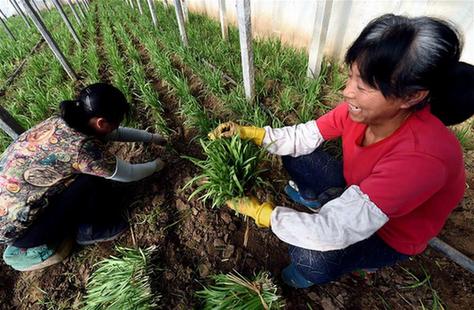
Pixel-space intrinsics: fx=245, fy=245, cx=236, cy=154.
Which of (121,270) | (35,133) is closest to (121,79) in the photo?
(35,133)

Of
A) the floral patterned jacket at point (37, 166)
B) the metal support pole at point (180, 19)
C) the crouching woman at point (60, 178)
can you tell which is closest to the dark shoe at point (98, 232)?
the crouching woman at point (60, 178)

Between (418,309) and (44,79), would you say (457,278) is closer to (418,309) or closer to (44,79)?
(418,309)

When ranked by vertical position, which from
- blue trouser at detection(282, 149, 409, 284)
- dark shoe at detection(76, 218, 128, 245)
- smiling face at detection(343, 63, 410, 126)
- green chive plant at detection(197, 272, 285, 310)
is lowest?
dark shoe at detection(76, 218, 128, 245)

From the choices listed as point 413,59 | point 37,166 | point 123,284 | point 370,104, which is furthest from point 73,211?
point 413,59

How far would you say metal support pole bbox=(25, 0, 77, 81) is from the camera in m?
3.19

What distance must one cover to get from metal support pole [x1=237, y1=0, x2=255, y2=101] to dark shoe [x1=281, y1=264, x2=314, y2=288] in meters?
1.52

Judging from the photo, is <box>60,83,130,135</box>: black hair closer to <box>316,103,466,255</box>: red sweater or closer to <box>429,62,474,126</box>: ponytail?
<box>316,103,466,255</box>: red sweater

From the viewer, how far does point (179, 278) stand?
1.49m

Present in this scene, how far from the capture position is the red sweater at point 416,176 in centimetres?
87

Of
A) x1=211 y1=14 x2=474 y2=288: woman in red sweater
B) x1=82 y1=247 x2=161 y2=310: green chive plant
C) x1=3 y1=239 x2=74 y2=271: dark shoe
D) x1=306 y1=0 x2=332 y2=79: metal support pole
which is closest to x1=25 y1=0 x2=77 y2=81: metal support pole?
x1=3 y1=239 x2=74 y2=271: dark shoe

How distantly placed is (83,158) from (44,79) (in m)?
3.11

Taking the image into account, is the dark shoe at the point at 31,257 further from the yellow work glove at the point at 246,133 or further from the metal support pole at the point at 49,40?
the metal support pole at the point at 49,40

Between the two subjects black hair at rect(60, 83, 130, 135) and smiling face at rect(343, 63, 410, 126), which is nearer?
smiling face at rect(343, 63, 410, 126)

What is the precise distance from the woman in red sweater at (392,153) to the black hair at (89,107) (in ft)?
3.34
